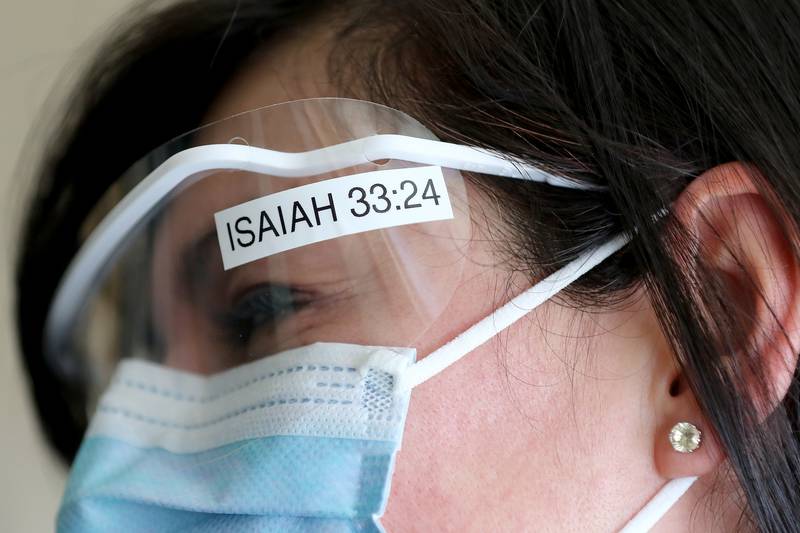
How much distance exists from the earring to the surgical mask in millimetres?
56

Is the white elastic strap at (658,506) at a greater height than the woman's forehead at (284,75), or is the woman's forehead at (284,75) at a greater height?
the woman's forehead at (284,75)

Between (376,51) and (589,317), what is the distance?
0.33m

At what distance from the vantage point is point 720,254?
715 mm

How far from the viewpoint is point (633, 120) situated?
73cm

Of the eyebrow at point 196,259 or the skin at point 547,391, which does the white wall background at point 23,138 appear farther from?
the skin at point 547,391

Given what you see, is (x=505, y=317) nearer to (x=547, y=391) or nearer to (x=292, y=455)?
(x=547, y=391)

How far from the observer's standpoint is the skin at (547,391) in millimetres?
709

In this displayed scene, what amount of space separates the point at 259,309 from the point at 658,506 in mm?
408

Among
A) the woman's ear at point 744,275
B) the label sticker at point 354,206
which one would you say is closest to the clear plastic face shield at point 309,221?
the label sticker at point 354,206

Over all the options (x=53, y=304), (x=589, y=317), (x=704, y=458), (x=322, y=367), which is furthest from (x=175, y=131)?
(x=704, y=458)

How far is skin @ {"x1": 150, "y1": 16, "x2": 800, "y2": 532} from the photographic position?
0.71m

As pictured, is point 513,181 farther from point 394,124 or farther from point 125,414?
point 125,414

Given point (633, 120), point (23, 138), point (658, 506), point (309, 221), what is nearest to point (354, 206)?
point (309, 221)

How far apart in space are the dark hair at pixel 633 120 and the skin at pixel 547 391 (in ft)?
0.08
